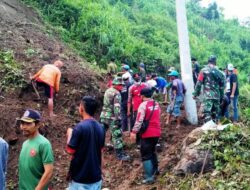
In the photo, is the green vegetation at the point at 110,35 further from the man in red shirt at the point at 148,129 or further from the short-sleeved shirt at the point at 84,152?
the short-sleeved shirt at the point at 84,152

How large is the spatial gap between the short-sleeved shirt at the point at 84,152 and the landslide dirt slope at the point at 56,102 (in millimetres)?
2412

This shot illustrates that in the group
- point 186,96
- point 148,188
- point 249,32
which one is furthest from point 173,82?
point 249,32

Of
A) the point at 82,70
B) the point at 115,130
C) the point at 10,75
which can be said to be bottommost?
the point at 115,130

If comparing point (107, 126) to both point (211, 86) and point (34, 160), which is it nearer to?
point (211, 86)

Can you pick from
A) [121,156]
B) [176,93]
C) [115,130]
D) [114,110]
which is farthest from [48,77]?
[176,93]

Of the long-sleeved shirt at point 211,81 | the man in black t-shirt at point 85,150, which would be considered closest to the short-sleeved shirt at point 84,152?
the man in black t-shirt at point 85,150

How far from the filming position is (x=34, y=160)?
161 inches

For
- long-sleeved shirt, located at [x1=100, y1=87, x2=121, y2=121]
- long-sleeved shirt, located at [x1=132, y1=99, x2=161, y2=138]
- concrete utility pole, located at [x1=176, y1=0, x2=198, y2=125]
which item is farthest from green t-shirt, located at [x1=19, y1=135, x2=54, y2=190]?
concrete utility pole, located at [x1=176, y1=0, x2=198, y2=125]

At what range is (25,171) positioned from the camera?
413cm

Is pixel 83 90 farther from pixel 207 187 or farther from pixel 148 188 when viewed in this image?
pixel 207 187

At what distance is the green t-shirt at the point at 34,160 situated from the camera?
4.06 metres

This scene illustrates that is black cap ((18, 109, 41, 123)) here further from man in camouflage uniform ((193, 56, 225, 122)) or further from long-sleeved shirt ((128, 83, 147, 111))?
long-sleeved shirt ((128, 83, 147, 111))

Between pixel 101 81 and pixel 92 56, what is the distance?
422 cm

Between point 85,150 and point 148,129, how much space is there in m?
2.57
